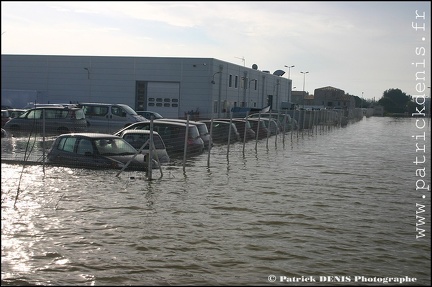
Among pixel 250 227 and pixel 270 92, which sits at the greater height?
pixel 270 92

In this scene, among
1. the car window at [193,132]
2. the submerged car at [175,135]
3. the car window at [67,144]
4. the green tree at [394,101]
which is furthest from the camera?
the green tree at [394,101]

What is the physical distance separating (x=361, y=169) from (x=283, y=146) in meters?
8.09

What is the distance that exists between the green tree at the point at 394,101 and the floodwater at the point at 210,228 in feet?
369

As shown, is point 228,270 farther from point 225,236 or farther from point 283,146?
point 283,146

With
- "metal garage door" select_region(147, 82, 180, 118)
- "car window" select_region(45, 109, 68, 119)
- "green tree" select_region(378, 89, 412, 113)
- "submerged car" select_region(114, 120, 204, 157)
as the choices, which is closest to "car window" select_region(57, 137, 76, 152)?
"submerged car" select_region(114, 120, 204, 157)

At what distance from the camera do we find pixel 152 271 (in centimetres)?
697

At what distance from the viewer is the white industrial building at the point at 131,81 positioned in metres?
51.9

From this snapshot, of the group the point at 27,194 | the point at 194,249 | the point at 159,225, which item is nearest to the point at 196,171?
the point at 27,194

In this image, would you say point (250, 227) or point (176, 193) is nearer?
point (250, 227)

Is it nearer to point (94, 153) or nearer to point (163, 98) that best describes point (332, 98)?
point (163, 98)

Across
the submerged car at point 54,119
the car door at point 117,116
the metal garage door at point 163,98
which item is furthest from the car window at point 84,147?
the metal garage door at point 163,98

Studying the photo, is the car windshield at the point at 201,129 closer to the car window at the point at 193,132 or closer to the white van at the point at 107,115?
the car window at the point at 193,132

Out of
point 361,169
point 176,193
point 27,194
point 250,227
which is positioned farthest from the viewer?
point 361,169

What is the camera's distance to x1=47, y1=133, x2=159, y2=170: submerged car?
1435 cm
